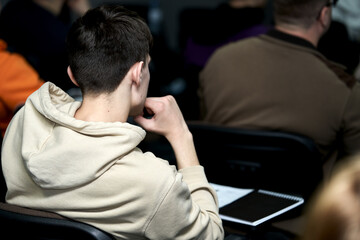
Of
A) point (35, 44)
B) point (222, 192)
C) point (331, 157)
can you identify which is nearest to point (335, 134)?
point (331, 157)

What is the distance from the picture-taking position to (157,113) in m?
1.34

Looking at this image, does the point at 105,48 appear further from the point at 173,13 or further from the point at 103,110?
the point at 173,13

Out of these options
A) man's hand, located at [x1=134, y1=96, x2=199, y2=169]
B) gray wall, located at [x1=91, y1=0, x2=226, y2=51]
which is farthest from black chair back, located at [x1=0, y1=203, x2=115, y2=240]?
gray wall, located at [x1=91, y1=0, x2=226, y2=51]

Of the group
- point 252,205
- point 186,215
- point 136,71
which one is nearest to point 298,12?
point 252,205

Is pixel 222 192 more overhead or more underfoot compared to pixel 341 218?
more underfoot

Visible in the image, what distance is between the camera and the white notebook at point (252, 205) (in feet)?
4.38

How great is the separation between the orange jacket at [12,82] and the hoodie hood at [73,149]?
781 millimetres

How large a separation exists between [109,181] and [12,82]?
3.31 ft

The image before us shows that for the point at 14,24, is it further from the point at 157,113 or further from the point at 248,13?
the point at 157,113

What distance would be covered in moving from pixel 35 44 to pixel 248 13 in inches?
46.1

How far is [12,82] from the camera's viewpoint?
6.23ft

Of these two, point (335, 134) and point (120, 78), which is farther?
point (335, 134)

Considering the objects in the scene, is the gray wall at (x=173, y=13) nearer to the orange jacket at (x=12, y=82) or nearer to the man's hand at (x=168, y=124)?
the orange jacket at (x=12, y=82)

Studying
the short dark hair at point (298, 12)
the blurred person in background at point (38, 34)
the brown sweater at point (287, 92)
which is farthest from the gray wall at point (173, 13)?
the brown sweater at point (287, 92)
